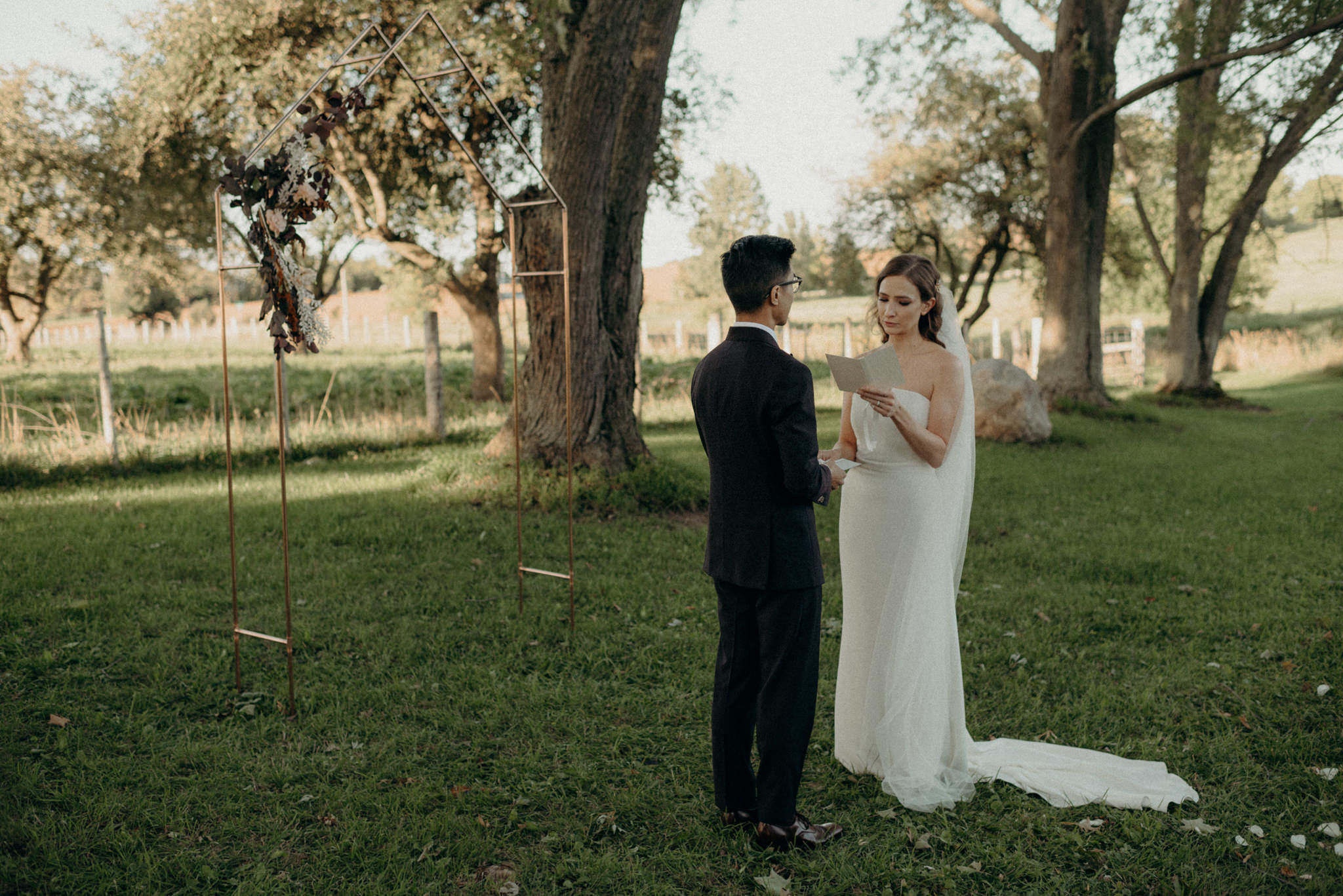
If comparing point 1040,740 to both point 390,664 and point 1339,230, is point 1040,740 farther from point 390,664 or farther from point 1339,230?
point 1339,230

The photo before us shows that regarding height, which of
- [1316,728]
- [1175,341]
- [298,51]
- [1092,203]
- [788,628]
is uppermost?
[298,51]

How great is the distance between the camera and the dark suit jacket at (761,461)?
126 inches

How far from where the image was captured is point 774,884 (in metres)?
3.41

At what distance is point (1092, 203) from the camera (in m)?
16.3

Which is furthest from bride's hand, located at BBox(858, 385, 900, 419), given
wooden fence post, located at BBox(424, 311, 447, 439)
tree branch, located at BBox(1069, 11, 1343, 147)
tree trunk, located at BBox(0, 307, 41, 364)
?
tree trunk, located at BBox(0, 307, 41, 364)

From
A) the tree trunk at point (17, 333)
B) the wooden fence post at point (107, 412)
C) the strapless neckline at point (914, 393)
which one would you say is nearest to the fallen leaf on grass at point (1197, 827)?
the strapless neckline at point (914, 393)

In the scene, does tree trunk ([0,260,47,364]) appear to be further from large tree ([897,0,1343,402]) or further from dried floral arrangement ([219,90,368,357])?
dried floral arrangement ([219,90,368,357])

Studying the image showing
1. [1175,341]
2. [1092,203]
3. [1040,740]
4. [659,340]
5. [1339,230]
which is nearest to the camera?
[1040,740]

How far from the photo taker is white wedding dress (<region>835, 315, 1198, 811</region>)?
4.03 m

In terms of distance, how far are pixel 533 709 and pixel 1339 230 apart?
7442cm

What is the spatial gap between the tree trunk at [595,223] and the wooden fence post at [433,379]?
441 centimetres

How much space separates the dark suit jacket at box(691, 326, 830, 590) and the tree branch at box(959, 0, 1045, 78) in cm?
1577

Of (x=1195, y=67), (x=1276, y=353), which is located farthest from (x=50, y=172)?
(x=1276, y=353)

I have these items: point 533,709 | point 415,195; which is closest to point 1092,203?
point 415,195
